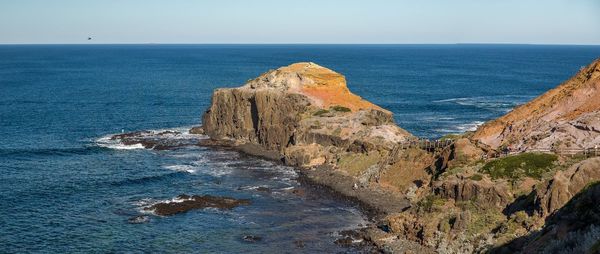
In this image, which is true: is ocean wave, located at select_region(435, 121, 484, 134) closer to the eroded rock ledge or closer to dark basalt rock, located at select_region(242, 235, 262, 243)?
the eroded rock ledge

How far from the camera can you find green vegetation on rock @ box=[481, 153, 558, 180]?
174 ft

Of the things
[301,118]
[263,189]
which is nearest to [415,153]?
[263,189]

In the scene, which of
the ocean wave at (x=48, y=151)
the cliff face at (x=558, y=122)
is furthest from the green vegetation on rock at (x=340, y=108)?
the ocean wave at (x=48, y=151)

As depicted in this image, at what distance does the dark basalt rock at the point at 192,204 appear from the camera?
205 ft

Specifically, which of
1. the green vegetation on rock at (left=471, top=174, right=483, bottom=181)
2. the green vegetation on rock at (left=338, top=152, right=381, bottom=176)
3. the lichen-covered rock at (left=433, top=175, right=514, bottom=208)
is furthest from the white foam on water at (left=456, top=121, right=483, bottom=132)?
the green vegetation on rock at (left=471, top=174, right=483, bottom=181)

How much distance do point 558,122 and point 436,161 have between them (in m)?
13.1

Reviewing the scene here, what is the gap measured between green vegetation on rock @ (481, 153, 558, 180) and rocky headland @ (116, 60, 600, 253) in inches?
3.6

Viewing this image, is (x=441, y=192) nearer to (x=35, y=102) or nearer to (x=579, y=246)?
(x=579, y=246)

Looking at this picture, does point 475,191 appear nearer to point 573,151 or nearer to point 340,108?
point 573,151

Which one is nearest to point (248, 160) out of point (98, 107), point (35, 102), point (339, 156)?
point (339, 156)

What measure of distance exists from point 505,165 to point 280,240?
21.4 meters

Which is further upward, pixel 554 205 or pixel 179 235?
pixel 554 205

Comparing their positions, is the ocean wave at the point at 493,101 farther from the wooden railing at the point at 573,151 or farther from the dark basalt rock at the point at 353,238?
the dark basalt rock at the point at 353,238

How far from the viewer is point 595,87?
63938 mm
